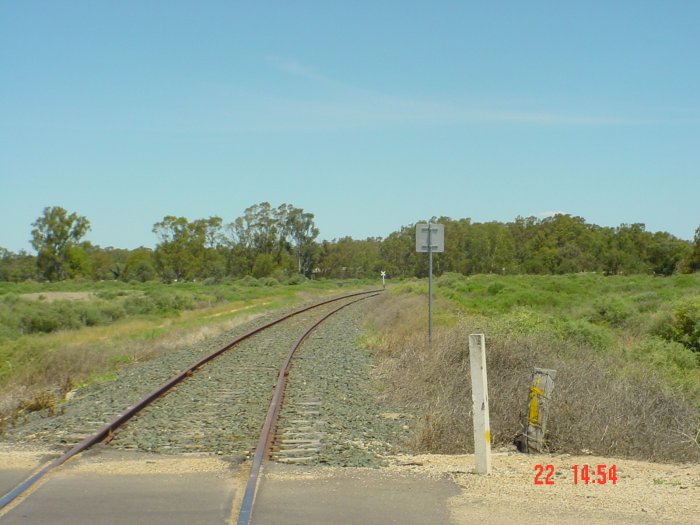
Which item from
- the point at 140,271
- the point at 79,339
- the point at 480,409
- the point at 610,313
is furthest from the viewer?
the point at 140,271

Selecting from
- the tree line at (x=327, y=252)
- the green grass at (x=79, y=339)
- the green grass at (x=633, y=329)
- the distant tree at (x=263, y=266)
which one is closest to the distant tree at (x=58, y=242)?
the tree line at (x=327, y=252)

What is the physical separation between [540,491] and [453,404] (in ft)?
11.5

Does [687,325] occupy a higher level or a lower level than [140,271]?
lower

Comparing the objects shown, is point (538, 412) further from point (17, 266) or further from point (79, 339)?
point (17, 266)

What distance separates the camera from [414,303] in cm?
3164

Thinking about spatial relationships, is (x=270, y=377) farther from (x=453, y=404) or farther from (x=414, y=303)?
(x=414, y=303)

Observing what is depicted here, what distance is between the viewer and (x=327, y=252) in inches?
5625

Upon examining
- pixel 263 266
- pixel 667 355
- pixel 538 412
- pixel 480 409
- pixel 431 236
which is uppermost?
pixel 263 266

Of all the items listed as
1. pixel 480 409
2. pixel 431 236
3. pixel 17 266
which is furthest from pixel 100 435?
pixel 17 266

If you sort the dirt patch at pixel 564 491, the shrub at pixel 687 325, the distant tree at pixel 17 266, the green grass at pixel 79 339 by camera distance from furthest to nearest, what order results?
the distant tree at pixel 17 266, the shrub at pixel 687 325, the green grass at pixel 79 339, the dirt patch at pixel 564 491
